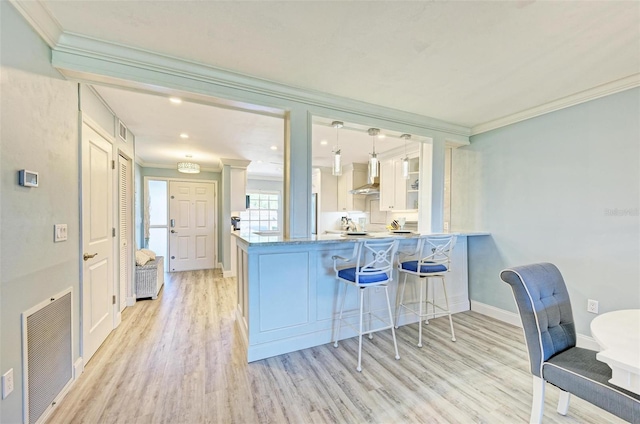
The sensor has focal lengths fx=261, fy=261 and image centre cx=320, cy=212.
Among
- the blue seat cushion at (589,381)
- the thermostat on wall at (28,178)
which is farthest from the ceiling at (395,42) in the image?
the blue seat cushion at (589,381)

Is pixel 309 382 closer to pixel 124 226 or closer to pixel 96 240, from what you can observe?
pixel 96 240

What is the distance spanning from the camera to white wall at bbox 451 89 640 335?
2.26m

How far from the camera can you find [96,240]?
2406 millimetres

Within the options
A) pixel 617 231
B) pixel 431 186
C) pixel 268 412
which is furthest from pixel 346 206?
pixel 268 412

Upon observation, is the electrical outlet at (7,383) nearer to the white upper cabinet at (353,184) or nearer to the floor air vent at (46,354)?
the floor air vent at (46,354)

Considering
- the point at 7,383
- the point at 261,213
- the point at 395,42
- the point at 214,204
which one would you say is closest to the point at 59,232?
the point at 7,383

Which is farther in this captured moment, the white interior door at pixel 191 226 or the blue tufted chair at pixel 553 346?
the white interior door at pixel 191 226

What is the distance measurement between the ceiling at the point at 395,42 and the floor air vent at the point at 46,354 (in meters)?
1.78

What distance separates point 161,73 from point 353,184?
172 inches

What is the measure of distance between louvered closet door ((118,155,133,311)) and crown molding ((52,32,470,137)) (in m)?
1.58

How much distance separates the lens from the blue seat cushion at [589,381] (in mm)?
1104

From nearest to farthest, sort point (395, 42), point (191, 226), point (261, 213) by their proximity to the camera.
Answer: point (395, 42)
point (191, 226)
point (261, 213)

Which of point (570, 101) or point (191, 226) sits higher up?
point (570, 101)

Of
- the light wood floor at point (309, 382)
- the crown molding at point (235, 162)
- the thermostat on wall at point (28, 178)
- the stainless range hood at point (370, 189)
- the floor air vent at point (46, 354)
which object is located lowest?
the light wood floor at point (309, 382)
